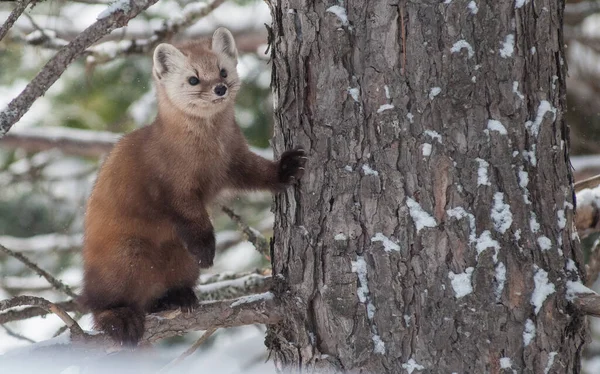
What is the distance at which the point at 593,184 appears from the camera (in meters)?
3.87

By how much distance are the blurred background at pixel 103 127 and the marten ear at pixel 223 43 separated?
1.26 metres

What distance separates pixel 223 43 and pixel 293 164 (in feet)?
3.43

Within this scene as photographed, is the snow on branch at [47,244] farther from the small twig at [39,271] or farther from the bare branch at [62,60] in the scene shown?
the bare branch at [62,60]

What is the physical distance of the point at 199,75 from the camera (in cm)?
347

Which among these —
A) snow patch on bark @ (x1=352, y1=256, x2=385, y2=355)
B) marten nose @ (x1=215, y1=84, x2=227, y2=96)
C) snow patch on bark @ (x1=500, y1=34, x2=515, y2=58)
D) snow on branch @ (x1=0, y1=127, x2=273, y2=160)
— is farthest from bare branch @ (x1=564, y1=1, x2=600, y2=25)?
snow patch on bark @ (x1=352, y1=256, x2=385, y2=355)

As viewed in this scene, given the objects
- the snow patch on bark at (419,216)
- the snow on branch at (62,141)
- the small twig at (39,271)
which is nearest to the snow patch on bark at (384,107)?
the snow patch on bark at (419,216)

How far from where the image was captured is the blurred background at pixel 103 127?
5820 mm

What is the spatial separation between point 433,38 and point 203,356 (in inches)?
209

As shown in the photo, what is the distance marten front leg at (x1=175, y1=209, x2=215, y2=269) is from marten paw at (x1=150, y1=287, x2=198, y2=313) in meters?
0.21

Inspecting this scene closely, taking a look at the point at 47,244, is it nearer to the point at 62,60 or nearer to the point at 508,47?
the point at 62,60

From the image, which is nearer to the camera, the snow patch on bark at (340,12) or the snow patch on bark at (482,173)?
the snow patch on bark at (482,173)

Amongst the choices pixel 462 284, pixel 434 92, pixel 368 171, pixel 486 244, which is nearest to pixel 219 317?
pixel 368 171

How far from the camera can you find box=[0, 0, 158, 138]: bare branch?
7.88 feet

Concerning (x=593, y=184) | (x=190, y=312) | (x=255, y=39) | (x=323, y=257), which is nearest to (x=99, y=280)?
(x=190, y=312)
